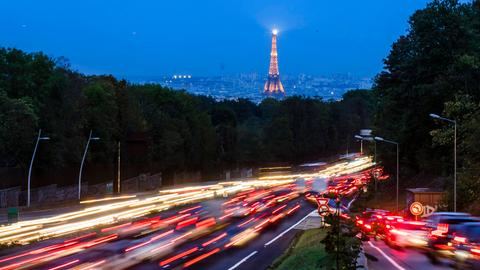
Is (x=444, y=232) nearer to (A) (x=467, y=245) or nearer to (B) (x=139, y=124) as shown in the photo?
(A) (x=467, y=245)

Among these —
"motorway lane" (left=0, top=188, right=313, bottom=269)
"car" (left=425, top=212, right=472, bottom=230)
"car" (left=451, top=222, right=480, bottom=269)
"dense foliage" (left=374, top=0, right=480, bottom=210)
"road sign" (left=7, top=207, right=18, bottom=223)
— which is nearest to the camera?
"car" (left=451, top=222, right=480, bottom=269)

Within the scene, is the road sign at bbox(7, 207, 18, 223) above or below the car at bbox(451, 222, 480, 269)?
below

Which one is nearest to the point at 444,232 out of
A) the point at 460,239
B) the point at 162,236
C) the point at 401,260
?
the point at 460,239

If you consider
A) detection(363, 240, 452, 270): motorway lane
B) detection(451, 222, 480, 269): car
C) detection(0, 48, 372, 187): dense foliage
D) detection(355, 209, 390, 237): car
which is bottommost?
detection(363, 240, 452, 270): motorway lane

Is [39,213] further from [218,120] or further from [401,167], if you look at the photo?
[218,120]

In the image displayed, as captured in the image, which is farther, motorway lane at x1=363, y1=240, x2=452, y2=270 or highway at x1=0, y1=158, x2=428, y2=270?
highway at x1=0, y1=158, x2=428, y2=270

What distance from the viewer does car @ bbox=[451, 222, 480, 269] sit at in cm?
2756

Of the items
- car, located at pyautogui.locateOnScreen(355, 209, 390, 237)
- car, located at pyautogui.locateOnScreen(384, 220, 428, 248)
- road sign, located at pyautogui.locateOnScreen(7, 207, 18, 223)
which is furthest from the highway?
car, located at pyautogui.locateOnScreen(355, 209, 390, 237)

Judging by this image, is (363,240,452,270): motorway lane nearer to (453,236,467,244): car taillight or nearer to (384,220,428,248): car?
(384,220,428,248): car

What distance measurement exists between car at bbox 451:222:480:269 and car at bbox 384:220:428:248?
591 centimetres

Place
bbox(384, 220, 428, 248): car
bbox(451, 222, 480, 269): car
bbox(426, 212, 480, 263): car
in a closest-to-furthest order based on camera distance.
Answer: bbox(451, 222, 480, 269): car, bbox(426, 212, 480, 263): car, bbox(384, 220, 428, 248): car

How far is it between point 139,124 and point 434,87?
47734 millimetres

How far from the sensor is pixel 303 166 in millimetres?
155125

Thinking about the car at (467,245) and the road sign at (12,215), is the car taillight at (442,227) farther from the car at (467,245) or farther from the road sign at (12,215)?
the road sign at (12,215)
